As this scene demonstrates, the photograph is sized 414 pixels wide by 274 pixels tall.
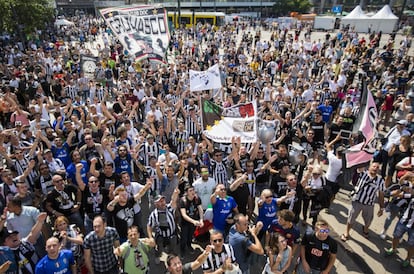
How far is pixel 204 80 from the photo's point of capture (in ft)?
31.8

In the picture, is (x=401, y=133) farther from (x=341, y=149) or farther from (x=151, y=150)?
(x=151, y=150)

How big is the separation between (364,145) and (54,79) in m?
13.6

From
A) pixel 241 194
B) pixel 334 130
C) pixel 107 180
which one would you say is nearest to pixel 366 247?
pixel 241 194

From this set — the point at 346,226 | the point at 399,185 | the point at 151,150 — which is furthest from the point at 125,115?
the point at 399,185

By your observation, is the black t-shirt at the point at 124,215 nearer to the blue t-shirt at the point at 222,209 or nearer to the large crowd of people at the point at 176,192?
the large crowd of people at the point at 176,192

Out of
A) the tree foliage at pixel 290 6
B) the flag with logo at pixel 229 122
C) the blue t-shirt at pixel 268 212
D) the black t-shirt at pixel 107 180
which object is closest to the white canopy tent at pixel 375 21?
the flag with logo at pixel 229 122

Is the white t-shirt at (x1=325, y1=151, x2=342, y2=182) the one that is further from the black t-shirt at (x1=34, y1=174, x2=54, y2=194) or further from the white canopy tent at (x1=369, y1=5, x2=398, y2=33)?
the white canopy tent at (x1=369, y1=5, x2=398, y2=33)

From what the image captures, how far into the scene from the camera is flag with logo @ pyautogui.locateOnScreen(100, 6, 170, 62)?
9.59 m

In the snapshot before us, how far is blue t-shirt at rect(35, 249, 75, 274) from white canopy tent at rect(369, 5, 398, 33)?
128 feet

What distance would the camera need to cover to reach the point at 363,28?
1375 inches

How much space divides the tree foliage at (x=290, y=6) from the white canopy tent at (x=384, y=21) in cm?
3855

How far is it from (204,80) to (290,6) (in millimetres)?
68992

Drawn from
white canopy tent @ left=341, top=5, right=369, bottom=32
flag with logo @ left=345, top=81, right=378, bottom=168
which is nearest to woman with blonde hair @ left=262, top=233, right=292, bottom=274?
flag with logo @ left=345, top=81, right=378, bottom=168

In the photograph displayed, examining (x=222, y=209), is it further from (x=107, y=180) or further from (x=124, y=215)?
(x=107, y=180)
